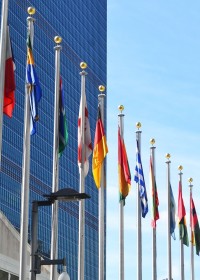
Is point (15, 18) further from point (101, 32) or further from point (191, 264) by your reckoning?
point (191, 264)

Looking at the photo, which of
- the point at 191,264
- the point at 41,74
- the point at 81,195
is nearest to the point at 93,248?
the point at 41,74

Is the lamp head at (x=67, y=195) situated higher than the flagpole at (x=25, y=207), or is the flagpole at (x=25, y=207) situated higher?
the flagpole at (x=25, y=207)

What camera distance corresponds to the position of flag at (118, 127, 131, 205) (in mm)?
45266

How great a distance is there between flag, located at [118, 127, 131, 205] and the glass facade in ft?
269

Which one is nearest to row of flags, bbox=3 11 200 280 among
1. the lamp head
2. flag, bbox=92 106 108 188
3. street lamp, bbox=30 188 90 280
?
flag, bbox=92 106 108 188

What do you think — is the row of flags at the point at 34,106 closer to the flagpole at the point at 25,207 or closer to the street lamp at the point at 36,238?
the flagpole at the point at 25,207

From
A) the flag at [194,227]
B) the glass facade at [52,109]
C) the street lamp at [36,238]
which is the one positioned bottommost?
the street lamp at [36,238]

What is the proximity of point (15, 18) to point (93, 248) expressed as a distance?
5145 centimetres

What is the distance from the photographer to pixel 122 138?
150 feet

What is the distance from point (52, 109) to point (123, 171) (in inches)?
4554

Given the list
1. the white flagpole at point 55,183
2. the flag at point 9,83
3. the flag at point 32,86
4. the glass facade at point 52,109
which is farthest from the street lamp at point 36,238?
the glass facade at point 52,109

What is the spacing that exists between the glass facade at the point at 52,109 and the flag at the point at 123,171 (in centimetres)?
8187

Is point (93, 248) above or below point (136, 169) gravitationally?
above

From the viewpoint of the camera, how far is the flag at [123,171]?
4527cm
